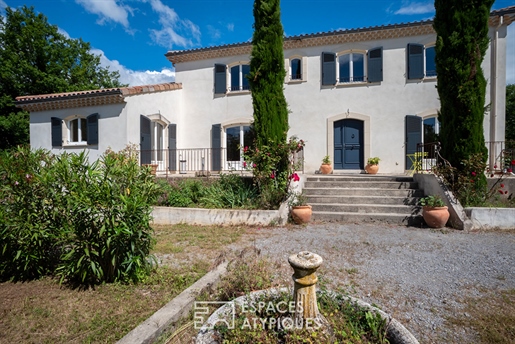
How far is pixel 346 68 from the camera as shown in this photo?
11641 millimetres

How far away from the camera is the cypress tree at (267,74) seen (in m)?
7.70

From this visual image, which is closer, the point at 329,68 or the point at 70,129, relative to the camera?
the point at 329,68

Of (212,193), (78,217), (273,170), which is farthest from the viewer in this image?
(212,193)

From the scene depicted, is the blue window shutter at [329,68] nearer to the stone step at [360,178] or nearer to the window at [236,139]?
the window at [236,139]

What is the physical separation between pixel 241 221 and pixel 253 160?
1.81 meters

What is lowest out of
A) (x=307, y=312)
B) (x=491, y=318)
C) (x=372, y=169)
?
(x=491, y=318)

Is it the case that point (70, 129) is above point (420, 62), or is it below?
below

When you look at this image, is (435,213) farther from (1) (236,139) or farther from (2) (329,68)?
(1) (236,139)

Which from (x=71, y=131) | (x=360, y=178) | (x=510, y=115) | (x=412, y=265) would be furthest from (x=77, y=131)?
(x=510, y=115)

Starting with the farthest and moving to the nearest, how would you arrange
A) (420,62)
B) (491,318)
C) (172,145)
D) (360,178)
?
(172,145) < (420,62) < (360,178) < (491,318)

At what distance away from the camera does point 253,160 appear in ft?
24.0

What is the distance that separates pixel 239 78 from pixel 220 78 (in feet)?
3.03

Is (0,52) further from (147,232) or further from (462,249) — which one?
(462,249)

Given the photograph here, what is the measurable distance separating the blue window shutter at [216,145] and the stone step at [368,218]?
6.19m
